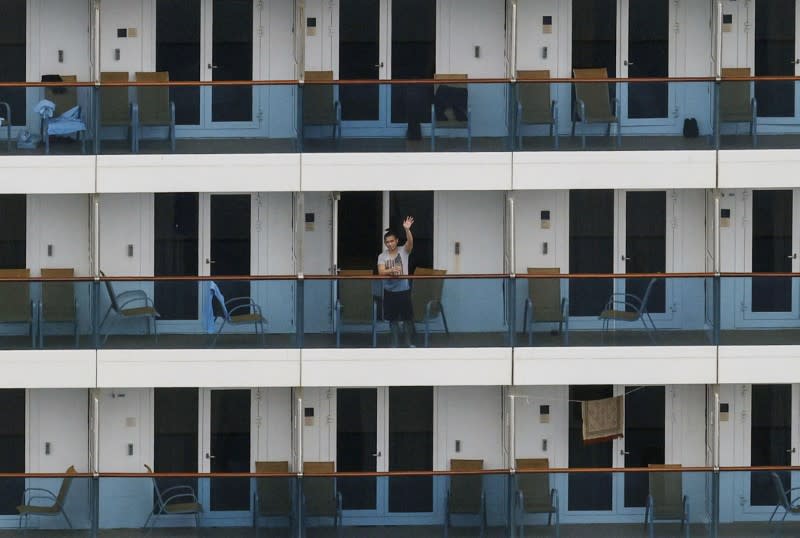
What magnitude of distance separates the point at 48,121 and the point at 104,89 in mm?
771

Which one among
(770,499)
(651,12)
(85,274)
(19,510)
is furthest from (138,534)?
(651,12)

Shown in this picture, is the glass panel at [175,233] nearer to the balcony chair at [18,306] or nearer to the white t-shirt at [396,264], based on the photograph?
the balcony chair at [18,306]

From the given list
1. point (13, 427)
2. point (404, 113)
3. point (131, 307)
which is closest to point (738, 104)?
point (404, 113)

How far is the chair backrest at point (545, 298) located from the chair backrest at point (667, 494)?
217 cm

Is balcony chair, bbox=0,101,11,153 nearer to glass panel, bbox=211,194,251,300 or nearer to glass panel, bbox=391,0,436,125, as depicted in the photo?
glass panel, bbox=211,194,251,300

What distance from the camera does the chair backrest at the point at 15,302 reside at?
70.9 feet

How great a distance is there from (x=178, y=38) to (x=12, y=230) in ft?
10.5

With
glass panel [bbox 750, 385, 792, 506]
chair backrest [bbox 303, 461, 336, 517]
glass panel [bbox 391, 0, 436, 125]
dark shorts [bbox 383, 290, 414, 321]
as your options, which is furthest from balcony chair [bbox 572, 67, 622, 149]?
chair backrest [bbox 303, 461, 336, 517]

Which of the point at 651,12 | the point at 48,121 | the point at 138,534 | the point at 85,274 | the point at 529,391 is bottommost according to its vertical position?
the point at 138,534

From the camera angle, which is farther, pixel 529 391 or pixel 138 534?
pixel 529 391

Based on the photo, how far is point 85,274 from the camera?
23172 mm

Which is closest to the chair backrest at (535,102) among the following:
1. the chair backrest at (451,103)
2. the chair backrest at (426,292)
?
the chair backrest at (451,103)

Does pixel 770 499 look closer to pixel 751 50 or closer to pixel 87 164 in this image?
pixel 751 50

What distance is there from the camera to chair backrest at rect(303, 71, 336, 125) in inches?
861
